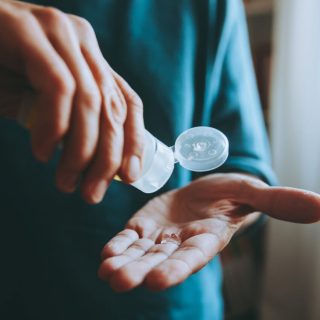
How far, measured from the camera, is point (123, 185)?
588 millimetres

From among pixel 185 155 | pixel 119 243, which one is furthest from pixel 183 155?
pixel 119 243

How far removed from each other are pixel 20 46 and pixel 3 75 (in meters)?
0.06

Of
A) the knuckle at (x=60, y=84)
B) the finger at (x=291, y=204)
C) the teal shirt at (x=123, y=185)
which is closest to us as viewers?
the knuckle at (x=60, y=84)

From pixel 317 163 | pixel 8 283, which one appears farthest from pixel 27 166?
pixel 317 163

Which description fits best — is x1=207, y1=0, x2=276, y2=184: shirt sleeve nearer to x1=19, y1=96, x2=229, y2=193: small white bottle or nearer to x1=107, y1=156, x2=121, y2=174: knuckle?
x1=19, y1=96, x2=229, y2=193: small white bottle

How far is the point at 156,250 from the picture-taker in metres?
0.38

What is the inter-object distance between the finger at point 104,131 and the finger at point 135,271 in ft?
0.23

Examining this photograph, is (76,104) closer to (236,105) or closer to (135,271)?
(135,271)

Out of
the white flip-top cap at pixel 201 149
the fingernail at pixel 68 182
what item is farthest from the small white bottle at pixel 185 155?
the fingernail at pixel 68 182

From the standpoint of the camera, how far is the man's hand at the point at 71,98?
0.90ft

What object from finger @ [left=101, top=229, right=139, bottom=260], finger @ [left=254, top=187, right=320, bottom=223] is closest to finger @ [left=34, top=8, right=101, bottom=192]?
finger @ [left=101, top=229, right=139, bottom=260]

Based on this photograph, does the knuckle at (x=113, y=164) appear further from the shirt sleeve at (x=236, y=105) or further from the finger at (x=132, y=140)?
the shirt sleeve at (x=236, y=105)

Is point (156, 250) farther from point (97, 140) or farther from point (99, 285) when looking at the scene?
point (99, 285)

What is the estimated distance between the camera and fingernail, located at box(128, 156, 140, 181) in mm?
321
